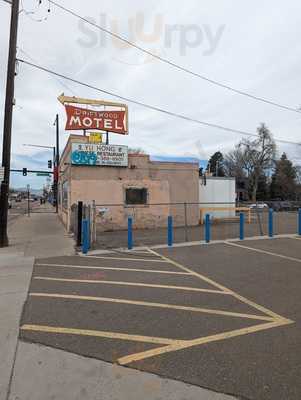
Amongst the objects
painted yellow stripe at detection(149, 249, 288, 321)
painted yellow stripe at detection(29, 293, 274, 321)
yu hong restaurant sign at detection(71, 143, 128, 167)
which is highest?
yu hong restaurant sign at detection(71, 143, 128, 167)

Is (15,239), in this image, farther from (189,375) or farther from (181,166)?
(189,375)

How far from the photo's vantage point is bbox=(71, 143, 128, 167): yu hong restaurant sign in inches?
683

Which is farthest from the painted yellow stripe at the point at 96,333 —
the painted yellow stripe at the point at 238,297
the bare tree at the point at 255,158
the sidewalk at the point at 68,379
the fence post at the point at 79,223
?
the bare tree at the point at 255,158

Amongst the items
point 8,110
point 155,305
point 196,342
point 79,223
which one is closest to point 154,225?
point 79,223

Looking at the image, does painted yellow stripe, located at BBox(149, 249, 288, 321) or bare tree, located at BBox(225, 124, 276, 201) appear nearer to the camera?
painted yellow stripe, located at BBox(149, 249, 288, 321)

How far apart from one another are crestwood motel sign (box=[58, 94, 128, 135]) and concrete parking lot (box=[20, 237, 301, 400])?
11.1 metres

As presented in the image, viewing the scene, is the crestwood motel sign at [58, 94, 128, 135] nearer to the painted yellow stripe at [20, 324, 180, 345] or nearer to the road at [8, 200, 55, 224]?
the road at [8, 200, 55, 224]

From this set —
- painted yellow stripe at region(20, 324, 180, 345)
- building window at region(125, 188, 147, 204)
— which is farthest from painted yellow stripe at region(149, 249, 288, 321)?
building window at region(125, 188, 147, 204)

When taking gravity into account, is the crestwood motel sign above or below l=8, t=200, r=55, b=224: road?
above

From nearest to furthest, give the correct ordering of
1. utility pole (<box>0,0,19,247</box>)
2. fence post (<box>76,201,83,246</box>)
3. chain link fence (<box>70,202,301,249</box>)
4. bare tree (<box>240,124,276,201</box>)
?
1. fence post (<box>76,201,83,246</box>)
2. utility pole (<box>0,0,19,247</box>)
3. chain link fence (<box>70,202,301,249</box>)
4. bare tree (<box>240,124,276,201</box>)

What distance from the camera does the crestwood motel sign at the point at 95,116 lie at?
1873 centimetres

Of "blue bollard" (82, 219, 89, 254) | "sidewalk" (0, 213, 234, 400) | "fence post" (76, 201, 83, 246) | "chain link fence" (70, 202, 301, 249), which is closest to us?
"sidewalk" (0, 213, 234, 400)

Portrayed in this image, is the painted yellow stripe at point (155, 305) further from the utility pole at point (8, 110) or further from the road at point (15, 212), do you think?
the road at point (15, 212)

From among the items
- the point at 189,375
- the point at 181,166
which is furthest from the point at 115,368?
the point at 181,166
